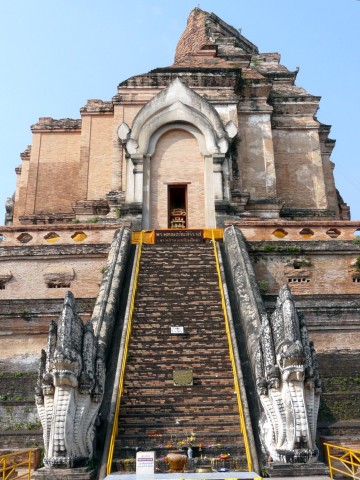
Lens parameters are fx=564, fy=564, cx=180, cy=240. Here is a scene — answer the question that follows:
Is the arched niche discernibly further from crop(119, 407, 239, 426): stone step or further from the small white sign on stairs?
the small white sign on stairs

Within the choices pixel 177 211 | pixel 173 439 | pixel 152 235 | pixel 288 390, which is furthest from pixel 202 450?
pixel 177 211

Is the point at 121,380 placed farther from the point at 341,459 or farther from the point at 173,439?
the point at 341,459

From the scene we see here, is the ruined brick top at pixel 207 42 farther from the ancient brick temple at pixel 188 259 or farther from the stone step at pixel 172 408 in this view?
the stone step at pixel 172 408

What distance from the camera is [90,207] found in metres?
20.9

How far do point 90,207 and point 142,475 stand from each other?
1455 cm

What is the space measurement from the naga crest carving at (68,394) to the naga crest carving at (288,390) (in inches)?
106

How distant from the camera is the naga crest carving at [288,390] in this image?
8.51 meters

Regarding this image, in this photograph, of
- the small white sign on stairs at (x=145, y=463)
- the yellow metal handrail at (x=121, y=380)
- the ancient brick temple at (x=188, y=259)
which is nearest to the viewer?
the small white sign on stairs at (x=145, y=463)

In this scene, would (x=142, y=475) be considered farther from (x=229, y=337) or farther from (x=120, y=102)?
(x=120, y=102)

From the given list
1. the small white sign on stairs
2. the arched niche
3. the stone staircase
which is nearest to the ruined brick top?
the arched niche

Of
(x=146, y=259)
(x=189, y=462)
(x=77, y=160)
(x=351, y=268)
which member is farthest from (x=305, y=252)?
(x=77, y=160)

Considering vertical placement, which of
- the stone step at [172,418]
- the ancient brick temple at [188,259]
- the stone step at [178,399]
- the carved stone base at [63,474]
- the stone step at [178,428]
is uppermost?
the ancient brick temple at [188,259]

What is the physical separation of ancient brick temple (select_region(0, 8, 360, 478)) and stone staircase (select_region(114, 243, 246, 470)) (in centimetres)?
3

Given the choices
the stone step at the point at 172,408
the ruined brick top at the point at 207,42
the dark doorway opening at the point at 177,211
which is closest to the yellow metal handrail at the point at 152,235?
the dark doorway opening at the point at 177,211
